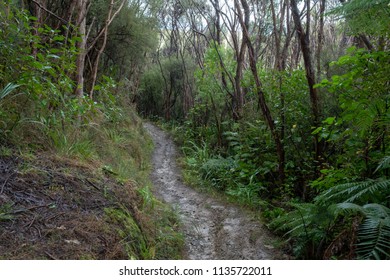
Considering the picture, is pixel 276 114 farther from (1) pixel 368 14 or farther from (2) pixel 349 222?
(2) pixel 349 222

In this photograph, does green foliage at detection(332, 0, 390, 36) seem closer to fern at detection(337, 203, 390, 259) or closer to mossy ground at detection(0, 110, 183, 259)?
fern at detection(337, 203, 390, 259)

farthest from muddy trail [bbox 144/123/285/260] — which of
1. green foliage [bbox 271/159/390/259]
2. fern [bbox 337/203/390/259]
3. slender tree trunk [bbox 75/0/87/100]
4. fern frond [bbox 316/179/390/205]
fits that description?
slender tree trunk [bbox 75/0/87/100]

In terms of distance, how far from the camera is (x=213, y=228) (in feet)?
15.5

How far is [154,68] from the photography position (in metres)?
18.2

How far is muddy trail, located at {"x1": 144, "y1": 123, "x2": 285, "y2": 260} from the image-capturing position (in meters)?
3.87

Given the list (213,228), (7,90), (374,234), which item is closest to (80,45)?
(7,90)

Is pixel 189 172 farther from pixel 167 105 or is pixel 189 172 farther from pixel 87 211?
pixel 167 105

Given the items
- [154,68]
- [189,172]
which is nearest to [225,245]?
[189,172]

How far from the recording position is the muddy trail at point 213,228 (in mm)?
3869

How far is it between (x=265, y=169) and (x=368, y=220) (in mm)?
3774

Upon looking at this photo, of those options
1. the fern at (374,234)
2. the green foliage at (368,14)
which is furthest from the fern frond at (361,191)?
the green foliage at (368,14)

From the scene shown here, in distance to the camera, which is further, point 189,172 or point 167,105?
point 167,105

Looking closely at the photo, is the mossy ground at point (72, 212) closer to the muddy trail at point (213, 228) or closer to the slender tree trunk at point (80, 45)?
the muddy trail at point (213, 228)
